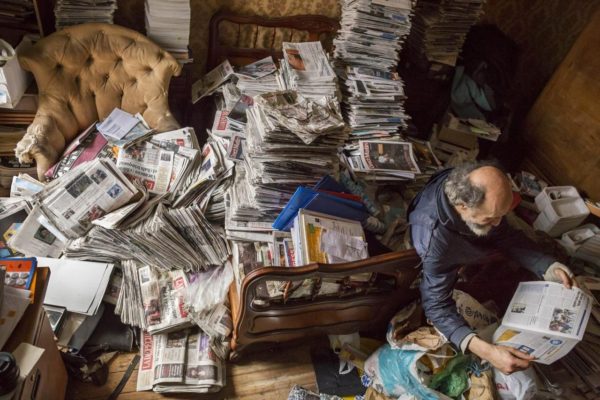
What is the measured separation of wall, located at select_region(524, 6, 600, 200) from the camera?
2.94 m

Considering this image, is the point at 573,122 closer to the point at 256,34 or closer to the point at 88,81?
the point at 256,34

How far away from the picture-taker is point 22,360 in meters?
1.30

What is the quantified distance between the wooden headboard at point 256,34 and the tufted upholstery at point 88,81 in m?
0.52

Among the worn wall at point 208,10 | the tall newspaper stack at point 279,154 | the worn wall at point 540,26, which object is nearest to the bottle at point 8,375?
the tall newspaper stack at point 279,154

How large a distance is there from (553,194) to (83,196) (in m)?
2.98

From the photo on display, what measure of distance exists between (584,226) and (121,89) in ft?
10.3

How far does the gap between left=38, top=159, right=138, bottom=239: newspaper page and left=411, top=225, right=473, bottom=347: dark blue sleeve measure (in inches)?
60.9

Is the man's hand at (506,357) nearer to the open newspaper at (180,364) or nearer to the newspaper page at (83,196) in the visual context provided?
the open newspaper at (180,364)

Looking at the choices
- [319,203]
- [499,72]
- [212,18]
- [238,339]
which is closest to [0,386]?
[238,339]

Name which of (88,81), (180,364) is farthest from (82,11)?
(180,364)

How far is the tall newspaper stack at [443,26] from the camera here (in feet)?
9.77

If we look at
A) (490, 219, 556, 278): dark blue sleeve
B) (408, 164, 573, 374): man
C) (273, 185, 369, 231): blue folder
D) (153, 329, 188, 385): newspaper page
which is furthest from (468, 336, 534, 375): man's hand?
(153, 329, 188, 385): newspaper page

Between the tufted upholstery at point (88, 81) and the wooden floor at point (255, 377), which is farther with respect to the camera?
the tufted upholstery at point (88, 81)

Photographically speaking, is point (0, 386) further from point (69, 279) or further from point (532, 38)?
point (532, 38)
